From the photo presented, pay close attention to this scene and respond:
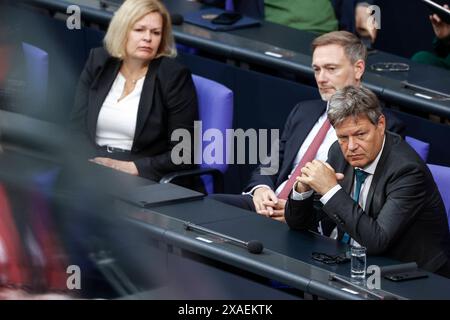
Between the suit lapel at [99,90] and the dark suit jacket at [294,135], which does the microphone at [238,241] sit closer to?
the dark suit jacket at [294,135]

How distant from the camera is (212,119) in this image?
364 cm

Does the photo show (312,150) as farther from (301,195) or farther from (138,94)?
(138,94)

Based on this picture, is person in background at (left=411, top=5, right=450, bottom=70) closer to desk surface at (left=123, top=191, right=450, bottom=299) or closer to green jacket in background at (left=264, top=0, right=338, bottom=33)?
green jacket in background at (left=264, top=0, right=338, bottom=33)

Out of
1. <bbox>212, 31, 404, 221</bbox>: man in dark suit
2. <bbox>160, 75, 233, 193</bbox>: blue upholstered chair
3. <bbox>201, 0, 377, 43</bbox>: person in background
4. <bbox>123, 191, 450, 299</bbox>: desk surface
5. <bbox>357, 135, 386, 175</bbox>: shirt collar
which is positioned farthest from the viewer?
<bbox>201, 0, 377, 43</bbox>: person in background

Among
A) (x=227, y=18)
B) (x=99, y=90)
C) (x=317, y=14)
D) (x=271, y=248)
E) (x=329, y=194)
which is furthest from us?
(x=317, y=14)

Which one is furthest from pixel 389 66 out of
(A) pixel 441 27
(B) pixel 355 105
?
(B) pixel 355 105

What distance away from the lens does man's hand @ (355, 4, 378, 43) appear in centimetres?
471

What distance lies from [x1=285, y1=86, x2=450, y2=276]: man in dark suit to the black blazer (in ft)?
3.47

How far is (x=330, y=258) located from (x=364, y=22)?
8.52 feet

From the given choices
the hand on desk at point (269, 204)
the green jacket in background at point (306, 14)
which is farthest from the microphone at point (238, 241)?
the green jacket in background at point (306, 14)

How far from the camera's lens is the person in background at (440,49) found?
14.9 ft

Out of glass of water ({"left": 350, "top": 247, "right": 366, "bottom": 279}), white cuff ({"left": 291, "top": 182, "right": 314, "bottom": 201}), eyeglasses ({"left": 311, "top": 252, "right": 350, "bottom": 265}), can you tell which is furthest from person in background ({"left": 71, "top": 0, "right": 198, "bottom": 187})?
glass of water ({"left": 350, "top": 247, "right": 366, "bottom": 279})
